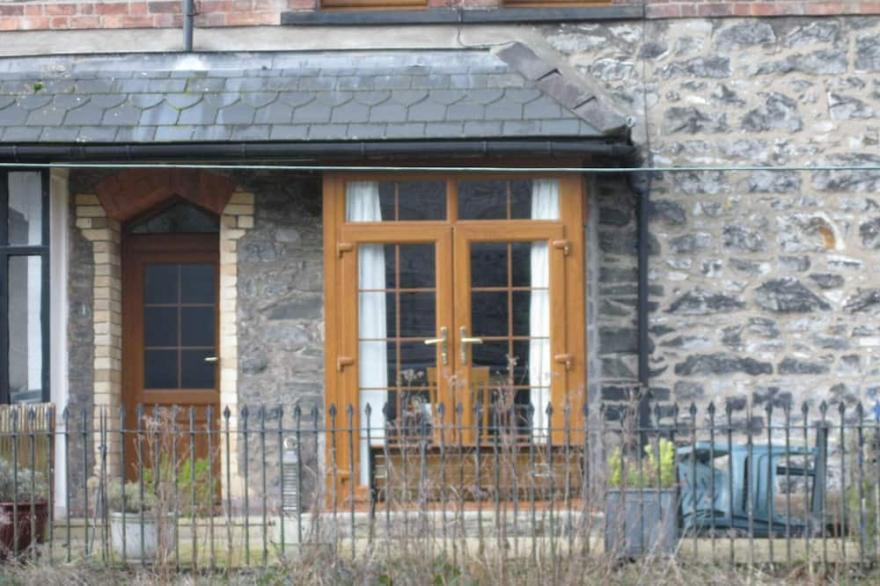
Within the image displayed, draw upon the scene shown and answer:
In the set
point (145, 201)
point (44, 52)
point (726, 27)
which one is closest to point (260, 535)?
point (145, 201)

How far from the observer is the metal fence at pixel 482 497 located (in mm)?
10156

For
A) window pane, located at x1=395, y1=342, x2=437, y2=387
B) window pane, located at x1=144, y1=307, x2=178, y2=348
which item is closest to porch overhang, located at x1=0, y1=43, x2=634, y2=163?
window pane, located at x1=395, y1=342, x2=437, y2=387

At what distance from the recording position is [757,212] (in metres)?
12.5

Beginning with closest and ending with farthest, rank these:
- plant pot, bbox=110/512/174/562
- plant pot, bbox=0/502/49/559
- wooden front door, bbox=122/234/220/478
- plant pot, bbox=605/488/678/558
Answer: plant pot, bbox=605/488/678/558 < plant pot, bbox=110/512/174/562 < plant pot, bbox=0/502/49/559 < wooden front door, bbox=122/234/220/478

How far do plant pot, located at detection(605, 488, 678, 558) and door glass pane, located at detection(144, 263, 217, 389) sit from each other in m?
3.91

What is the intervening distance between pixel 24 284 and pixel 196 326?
51.9 inches

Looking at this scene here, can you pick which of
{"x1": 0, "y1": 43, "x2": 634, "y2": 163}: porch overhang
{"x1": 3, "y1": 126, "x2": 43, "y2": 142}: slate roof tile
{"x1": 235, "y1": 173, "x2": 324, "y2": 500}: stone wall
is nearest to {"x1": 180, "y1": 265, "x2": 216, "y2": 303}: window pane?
{"x1": 235, "y1": 173, "x2": 324, "y2": 500}: stone wall

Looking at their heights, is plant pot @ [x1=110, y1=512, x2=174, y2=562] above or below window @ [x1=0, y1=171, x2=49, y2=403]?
below

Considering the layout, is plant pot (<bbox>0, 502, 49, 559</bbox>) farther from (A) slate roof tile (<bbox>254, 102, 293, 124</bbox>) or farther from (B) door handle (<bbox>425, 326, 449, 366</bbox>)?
(A) slate roof tile (<bbox>254, 102, 293, 124</bbox>)

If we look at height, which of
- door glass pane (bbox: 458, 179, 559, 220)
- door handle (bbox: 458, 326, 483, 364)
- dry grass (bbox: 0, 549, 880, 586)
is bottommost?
dry grass (bbox: 0, 549, 880, 586)

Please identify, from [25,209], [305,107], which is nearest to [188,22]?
[305,107]

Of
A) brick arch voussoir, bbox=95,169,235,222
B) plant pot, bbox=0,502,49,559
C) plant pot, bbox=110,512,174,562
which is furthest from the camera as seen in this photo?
brick arch voussoir, bbox=95,169,235,222

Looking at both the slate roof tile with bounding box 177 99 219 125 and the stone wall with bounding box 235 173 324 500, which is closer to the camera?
the slate roof tile with bounding box 177 99 219 125

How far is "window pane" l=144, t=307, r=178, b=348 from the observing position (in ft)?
42.9
